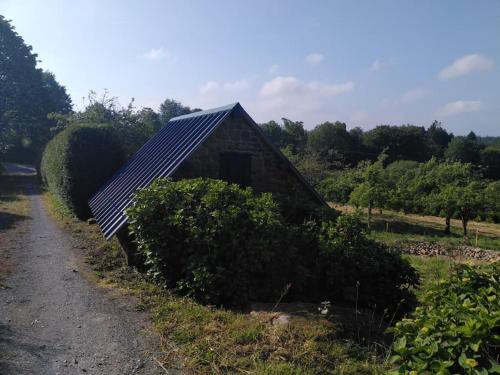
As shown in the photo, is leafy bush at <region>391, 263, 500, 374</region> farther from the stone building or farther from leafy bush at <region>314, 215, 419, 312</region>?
the stone building

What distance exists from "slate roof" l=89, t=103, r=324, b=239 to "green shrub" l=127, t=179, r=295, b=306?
1775 mm

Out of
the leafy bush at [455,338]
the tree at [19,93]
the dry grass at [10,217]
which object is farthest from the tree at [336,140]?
the leafy bush at [455,338]

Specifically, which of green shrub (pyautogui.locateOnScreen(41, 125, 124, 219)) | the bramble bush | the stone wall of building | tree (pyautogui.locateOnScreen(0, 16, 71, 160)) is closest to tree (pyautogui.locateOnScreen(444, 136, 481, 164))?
the stone wall of building

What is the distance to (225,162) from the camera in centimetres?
1123

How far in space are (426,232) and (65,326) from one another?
1892 cm

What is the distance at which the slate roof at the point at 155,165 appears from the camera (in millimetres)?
10203

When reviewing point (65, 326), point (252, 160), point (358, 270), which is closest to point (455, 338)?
point (358, 270)

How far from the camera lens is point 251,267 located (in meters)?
6.07

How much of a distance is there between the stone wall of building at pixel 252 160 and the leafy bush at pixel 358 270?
12.3ft

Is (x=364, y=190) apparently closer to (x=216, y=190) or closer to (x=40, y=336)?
(x=216, y=190)

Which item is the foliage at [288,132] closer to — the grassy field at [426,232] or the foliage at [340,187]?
the foliage at [340,187]

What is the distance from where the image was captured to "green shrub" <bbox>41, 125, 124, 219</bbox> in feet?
50.1

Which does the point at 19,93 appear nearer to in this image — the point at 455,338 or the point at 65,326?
the point at 65,326

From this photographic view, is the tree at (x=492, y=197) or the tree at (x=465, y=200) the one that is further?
the tree at (x=492, y=197)
